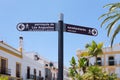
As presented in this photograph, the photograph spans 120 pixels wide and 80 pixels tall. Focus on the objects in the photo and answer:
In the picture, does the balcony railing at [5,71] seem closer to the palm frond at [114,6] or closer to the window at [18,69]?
the window at [18,69]

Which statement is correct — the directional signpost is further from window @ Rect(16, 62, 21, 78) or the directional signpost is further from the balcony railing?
window @ Rect(16, 62, 21, 78)

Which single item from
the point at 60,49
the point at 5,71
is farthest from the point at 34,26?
the point at 5,71

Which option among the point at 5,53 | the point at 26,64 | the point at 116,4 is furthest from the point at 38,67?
the point at 116,4

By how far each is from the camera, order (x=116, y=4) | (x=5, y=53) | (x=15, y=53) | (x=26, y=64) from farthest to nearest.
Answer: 1. (x=26, y=64)
2. (x=15, y=53)
3. (x=5, y=53)
4. (x=116, y=4)

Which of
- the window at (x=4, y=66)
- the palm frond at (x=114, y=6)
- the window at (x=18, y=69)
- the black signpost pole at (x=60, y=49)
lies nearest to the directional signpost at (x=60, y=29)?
the black signpost pole at (x=60, y=49)

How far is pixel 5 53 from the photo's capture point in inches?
1633

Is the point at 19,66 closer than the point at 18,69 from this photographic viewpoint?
No

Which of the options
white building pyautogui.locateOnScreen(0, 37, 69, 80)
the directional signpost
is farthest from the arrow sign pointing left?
white building pyautogui.locateOnScreen(0, 37, 69, 80)

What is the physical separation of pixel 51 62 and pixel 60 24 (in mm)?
59885

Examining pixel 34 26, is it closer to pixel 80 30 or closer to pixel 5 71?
pixel 80 30

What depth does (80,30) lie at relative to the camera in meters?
8.57

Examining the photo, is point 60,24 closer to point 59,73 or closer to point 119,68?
point 59,73

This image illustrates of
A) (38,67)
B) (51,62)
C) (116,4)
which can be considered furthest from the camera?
(51,62)

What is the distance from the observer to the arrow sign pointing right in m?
8.38
